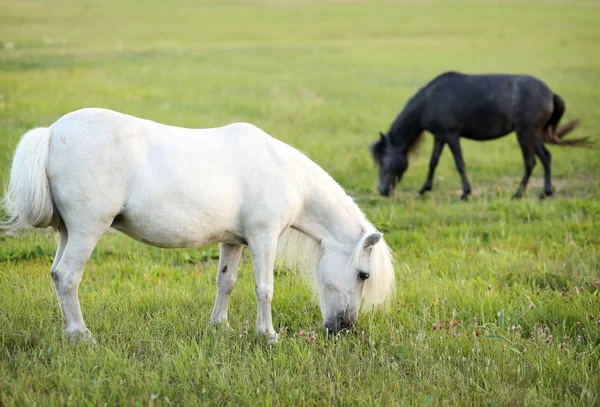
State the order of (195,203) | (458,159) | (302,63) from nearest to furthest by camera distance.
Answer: (195,203), (458,159), (302,63)

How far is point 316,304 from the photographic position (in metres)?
5.56

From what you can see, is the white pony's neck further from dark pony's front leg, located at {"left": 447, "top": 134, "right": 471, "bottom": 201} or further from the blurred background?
dark pony's front leg, located at {"left": 447, "top": 134, "right": 471, "bottom": 201}

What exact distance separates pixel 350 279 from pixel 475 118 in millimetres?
6756

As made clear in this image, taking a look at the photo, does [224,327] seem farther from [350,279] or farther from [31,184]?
[31,184]

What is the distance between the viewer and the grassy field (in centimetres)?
400

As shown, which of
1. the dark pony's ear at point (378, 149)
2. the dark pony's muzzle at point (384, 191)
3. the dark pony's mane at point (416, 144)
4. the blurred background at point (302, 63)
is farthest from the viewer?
the blurred background at point (302, 63)

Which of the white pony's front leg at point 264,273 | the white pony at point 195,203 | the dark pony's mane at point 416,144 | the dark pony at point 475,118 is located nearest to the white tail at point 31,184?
the white pony at point 195,203

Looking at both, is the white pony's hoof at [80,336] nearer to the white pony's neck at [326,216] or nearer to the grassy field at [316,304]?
the grassy field at [316,304]

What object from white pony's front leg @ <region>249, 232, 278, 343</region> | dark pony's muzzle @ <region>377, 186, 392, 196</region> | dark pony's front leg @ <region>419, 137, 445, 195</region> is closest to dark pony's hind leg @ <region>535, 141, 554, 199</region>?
dark pony's front leg @ <region>419, 137, 445, 195</region>

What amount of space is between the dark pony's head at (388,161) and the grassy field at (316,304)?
275mm

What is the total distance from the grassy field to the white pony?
360 mm

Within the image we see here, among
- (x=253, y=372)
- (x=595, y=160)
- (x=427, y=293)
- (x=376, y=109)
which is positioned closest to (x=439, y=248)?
(x=427, y=293)

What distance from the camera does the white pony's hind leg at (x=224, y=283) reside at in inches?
205

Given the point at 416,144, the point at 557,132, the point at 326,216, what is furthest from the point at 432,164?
the point at 326,216
